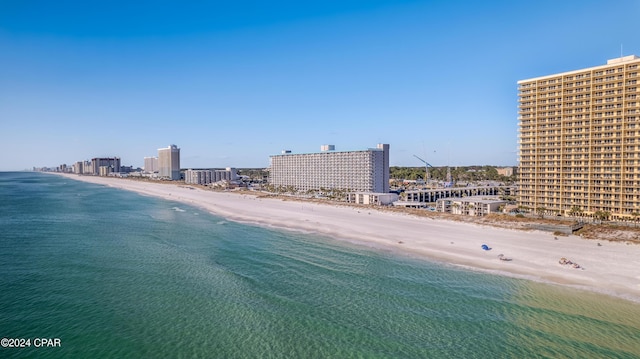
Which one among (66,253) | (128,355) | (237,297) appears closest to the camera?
(128,355)

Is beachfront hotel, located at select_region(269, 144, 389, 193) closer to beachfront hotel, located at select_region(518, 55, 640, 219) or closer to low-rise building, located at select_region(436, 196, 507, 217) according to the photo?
low-rise building, located at select_region(436, 196, 507, 217)

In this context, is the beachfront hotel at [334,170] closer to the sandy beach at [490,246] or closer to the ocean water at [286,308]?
the sandy beach at [490,246]

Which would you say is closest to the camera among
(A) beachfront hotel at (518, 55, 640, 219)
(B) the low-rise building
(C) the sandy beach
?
(C) the sandy beach

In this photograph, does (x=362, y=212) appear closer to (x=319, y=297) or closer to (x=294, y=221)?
(x=294, y=221)

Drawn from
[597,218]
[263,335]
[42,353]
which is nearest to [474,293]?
[263,335]

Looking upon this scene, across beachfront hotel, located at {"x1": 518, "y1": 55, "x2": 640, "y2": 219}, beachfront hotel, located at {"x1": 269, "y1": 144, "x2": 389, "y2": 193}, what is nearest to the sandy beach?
beachfront hotel, located at {"x1": 518, "y1": 55, "x2": 640, "y2": 219}
